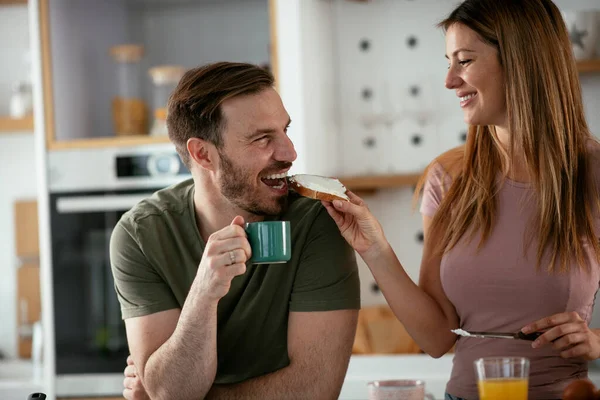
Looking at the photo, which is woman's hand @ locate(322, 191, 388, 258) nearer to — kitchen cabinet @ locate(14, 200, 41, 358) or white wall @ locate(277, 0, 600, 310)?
white wall @ locate(277, 0, 600, 310)

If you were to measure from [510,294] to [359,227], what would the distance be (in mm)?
384

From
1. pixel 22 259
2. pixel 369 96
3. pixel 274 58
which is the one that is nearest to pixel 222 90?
pixel 274 58

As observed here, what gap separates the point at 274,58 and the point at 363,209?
1.68m

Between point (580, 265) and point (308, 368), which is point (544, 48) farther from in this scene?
point (308, 368)

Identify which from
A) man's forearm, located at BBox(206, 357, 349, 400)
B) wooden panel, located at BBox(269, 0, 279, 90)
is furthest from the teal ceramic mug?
wooden panel, located at BBox(269, 0, 279, 90)

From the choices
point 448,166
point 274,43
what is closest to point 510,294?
point 448,166

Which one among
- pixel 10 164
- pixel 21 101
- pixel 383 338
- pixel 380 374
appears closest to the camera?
pixel 380 374

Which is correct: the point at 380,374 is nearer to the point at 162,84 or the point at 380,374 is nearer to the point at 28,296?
the point at 162,84

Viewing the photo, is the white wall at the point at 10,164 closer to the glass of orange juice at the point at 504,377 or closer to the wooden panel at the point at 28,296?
the wooden panel at the point at 28,296

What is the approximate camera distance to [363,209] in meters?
1.96

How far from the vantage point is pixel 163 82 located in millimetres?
A: 3744

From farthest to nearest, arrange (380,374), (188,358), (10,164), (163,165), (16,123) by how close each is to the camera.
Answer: (10,164) < (16,123) < (163,165) < (380,374) < (188,358)

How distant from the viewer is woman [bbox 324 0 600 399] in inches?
77.7

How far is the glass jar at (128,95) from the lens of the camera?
3748 millimetres
